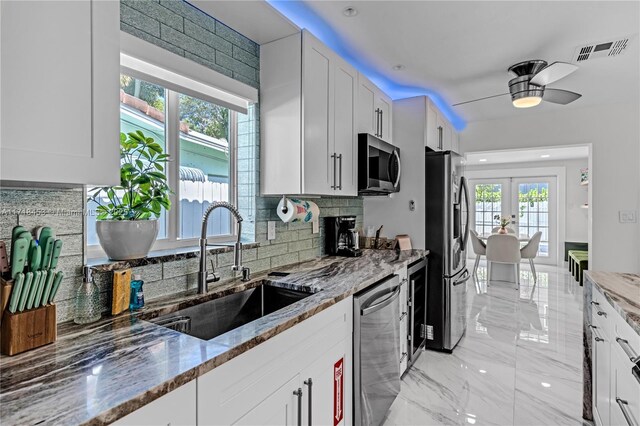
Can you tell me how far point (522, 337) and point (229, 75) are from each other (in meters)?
3.47

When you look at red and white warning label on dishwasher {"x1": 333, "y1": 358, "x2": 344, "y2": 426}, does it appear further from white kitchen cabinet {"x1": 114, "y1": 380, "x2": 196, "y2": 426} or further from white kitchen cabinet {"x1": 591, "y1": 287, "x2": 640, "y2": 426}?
white kitchen cabinet {"x1": 591, "y1": 287, "x2": 640, "y2": 426}

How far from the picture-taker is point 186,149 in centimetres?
181

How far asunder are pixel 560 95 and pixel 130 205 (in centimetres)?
330

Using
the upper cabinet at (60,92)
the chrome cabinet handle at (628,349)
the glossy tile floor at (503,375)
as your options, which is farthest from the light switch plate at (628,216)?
the upper cabinet at (60,92)

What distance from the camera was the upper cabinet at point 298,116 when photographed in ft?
6.47

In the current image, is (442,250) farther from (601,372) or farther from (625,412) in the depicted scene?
(625,412)

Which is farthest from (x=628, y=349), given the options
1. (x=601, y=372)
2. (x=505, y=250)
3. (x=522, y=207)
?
(x=522, y=207)

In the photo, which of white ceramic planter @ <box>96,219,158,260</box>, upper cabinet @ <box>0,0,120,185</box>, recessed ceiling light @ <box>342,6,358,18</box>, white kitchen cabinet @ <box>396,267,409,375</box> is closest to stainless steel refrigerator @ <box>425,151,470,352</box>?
white kitchen cabinet @ <box>396,267,409,375</box>

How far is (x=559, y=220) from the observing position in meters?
7.37

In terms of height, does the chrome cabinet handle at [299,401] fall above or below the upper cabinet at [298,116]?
below

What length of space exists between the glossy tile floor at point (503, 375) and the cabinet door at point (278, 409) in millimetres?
1095

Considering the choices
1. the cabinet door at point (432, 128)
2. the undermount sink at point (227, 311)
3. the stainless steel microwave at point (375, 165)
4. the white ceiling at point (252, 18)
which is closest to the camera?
the undermount sink at point (227, 311)

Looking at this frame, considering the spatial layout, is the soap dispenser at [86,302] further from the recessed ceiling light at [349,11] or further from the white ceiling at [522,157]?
the white ceiling at [522,157]

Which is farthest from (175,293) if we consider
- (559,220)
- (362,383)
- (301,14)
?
(559,220)
